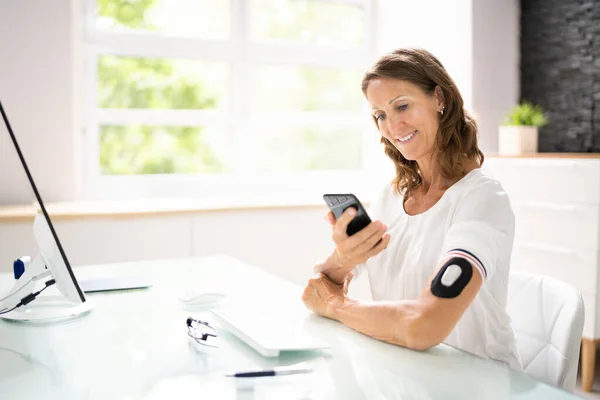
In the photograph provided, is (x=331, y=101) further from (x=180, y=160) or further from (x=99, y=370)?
(x=99, y=370)

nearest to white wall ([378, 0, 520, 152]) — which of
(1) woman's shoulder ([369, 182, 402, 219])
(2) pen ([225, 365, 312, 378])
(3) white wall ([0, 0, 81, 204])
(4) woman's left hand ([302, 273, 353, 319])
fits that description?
(3) white wall ([0, 0, 81, 204])

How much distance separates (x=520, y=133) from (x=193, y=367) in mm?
3015

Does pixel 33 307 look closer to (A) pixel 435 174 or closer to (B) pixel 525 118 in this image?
(A) pixel 435 174

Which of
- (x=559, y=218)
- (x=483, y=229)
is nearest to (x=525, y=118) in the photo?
(x=559, y=218)

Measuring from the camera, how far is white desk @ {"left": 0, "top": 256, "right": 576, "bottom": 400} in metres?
0.99

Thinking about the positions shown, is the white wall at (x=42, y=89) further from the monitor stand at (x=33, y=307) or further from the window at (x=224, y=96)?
the monitor stand at (x=33, y=307)

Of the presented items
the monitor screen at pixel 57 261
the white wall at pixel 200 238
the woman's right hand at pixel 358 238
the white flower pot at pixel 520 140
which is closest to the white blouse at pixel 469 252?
the woman's right hand at pixel 358 238

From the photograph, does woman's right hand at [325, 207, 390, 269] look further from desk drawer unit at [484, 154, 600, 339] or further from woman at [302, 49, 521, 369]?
desk drawer unit at [484, 154, 600, 339]

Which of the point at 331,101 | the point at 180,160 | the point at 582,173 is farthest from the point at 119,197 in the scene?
the point at 582,173

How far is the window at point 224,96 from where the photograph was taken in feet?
12.8

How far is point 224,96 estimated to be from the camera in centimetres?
425

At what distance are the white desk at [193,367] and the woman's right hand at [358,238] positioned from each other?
0.51 feet

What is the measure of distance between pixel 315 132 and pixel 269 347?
3462mm

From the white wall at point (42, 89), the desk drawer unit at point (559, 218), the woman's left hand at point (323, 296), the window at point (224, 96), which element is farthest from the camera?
the window at point (224, 96)
